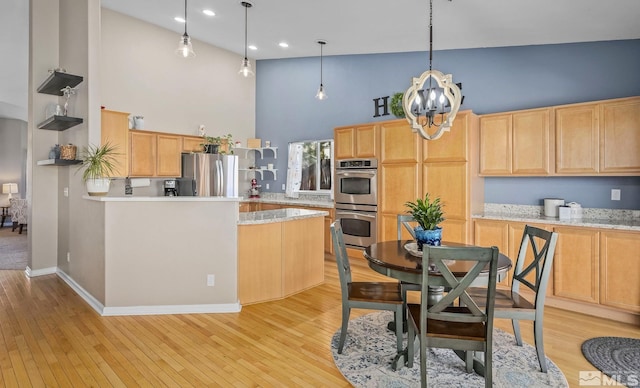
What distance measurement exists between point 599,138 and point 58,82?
615 centimetres

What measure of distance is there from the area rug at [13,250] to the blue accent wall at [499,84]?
16.2 feet

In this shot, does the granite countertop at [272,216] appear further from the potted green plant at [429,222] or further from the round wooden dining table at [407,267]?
the potted green plant at [429,222]

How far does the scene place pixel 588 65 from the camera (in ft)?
12.4

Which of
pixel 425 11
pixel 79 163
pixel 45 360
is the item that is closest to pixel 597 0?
pixel 425 11

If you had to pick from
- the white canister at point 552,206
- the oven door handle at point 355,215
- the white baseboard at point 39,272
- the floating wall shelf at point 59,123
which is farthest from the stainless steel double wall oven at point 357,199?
the white baseboard at point 39,272

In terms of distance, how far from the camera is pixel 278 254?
3826 millimetres

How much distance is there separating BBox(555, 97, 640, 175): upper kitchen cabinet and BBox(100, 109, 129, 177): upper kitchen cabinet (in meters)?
5.88

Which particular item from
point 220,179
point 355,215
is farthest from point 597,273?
point 220,179

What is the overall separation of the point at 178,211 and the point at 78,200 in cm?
166

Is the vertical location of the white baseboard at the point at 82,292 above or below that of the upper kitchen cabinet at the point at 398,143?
below

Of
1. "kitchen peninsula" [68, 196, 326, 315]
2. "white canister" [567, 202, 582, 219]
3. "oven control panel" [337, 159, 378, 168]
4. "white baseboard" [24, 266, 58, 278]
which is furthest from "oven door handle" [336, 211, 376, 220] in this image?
"white baseboard" [24, 266, 58, 278]

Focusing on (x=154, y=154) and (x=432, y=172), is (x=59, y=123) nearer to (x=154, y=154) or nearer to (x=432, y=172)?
(x=154, y=154)

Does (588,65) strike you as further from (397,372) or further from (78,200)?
(78,200)

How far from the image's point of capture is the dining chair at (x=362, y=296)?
Result: 2477mm
